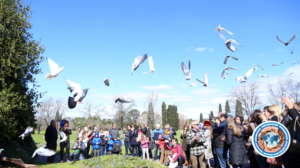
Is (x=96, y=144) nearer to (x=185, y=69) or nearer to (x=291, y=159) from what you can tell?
(x=185, y=69)

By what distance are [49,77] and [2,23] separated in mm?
3838

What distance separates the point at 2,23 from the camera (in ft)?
24.5

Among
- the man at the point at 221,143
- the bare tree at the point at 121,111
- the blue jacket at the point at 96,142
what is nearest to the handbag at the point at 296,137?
the man at the point at 221,143

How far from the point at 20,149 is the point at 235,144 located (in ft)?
24.8

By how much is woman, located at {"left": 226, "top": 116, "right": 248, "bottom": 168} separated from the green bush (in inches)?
282

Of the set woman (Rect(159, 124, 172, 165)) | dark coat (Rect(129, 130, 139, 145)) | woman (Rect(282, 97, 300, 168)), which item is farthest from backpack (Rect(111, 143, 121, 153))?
woman (Rect(282, 97, 300, 168))

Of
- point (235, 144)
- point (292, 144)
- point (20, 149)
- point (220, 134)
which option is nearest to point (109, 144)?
point (20, 149)

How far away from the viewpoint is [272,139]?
372cm

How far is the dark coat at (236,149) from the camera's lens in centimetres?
509

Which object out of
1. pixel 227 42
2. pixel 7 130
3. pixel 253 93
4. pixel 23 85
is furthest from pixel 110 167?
pixel 253 93

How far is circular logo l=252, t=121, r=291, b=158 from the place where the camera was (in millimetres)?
3578

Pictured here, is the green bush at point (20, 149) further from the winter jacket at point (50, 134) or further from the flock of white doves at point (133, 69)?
the flock of white doves at point (133, 69)

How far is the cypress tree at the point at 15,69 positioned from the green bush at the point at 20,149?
225 millimetres

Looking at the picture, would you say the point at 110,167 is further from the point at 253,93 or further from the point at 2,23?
the point at 253,93
